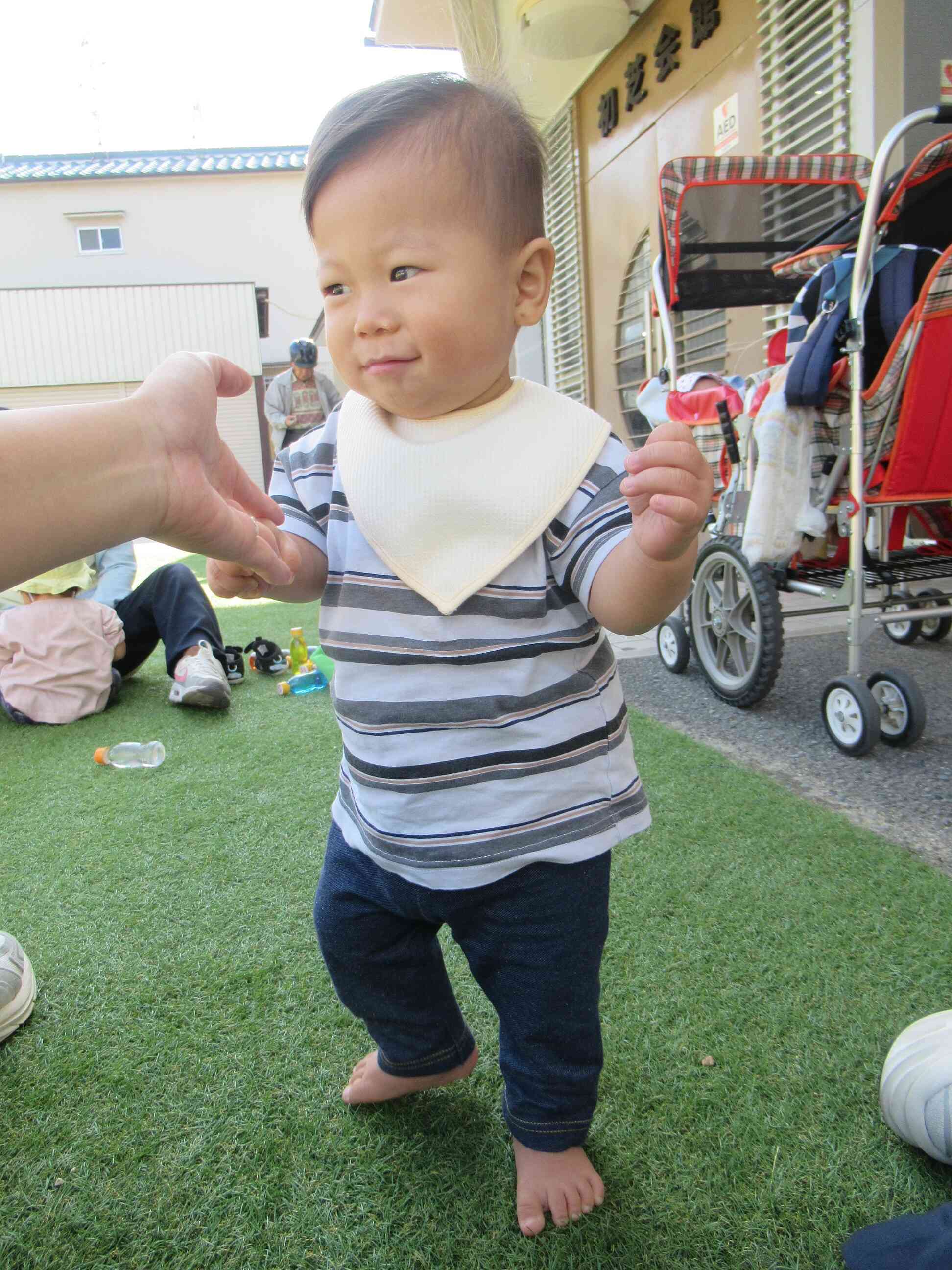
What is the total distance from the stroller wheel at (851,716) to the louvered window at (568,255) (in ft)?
14.3

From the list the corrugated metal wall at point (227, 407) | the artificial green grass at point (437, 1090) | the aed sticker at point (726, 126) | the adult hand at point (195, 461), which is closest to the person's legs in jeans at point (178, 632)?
the artificial green grass at point (437, 1090)

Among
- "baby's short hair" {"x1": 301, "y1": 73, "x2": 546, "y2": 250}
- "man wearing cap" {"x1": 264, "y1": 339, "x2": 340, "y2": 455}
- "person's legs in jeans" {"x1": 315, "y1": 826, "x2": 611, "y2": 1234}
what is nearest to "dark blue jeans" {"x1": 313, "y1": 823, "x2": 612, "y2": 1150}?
"person's legs in jeans" {"x1": 315, "y1": 826, "x2": 611, "y2": 1234}

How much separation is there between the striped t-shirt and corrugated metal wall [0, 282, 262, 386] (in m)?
14.2

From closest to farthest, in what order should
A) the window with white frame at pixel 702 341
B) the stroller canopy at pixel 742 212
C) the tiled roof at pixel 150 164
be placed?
the stroller canopy at pixel 742 212 → the window with white frame at pixel 702 341 → the tiled roof at pixel 150 164

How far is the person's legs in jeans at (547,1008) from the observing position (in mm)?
844

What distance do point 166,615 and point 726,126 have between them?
11.9ft

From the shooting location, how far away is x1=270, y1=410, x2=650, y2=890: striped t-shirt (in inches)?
32.2

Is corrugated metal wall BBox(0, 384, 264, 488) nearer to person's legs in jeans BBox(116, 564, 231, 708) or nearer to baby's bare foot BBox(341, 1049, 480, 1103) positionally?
person's legs in jeans BBox(116, 564, 231, 708)

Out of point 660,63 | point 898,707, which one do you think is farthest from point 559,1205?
point 660,63

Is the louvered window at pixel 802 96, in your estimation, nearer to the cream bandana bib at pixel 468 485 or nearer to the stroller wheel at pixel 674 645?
the stroller wheel at pixel 674 645

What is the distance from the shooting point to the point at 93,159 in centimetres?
1828

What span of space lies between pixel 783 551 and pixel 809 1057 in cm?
147

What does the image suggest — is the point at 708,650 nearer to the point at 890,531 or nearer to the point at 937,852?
the point at 890,531

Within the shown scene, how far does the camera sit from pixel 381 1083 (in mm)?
1045
